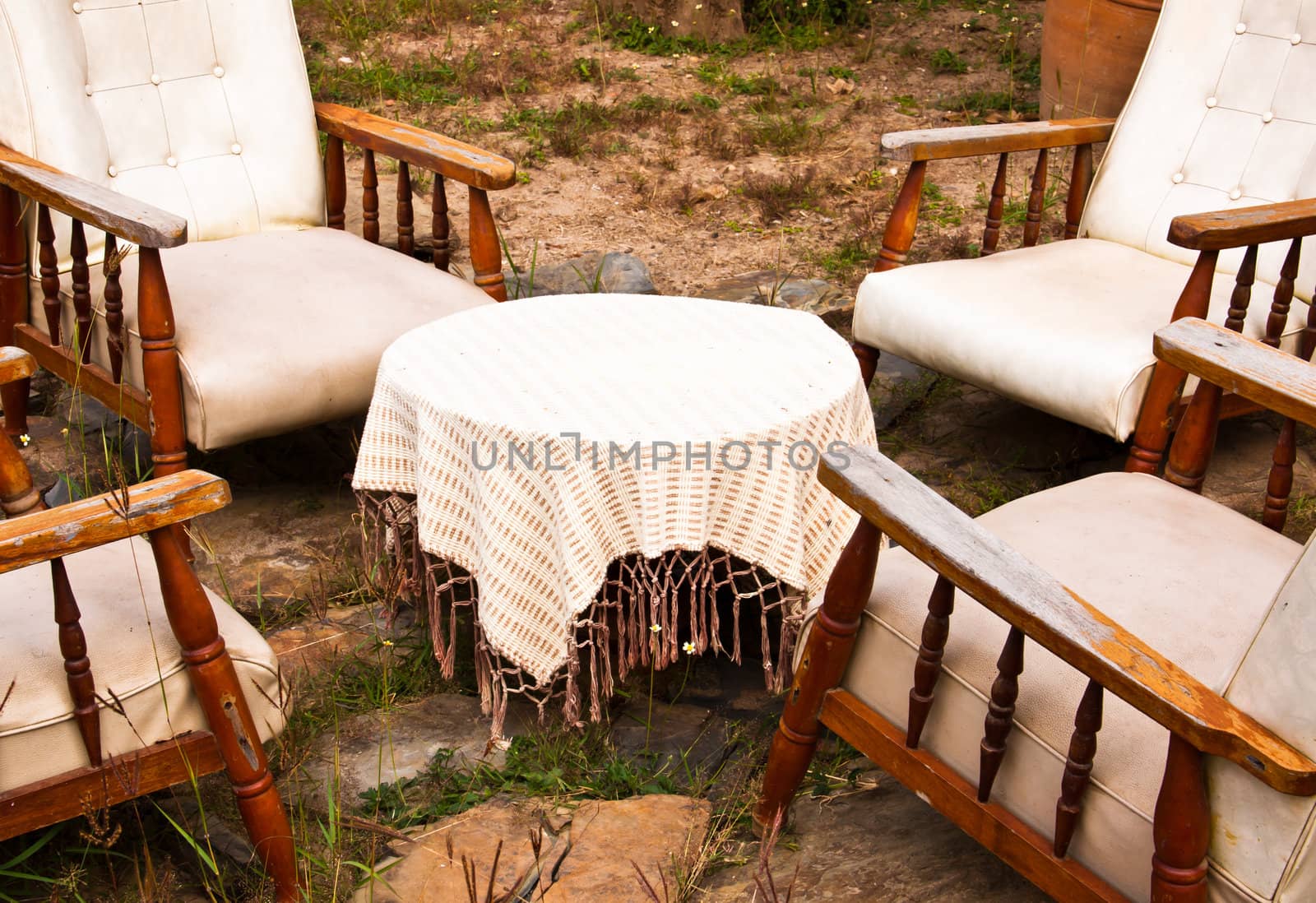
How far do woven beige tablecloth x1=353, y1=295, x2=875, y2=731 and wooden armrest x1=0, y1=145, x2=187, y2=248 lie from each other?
50 centimetres

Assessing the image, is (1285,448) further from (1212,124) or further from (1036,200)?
(1212,124)

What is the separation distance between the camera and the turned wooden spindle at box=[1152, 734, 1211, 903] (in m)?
1.38

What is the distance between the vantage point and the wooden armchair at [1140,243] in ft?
8.57

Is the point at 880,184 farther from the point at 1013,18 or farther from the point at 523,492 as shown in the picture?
the point at 523,492

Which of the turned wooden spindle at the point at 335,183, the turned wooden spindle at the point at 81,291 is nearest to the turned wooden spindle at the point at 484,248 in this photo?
the turned wooden spindle at the point at 335,183

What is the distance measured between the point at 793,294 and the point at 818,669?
2.19m

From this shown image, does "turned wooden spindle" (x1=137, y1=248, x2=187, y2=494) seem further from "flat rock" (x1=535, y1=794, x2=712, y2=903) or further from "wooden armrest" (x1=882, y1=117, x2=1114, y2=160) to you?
"wooden armrest" (x1=882, y1=117, x2=1114, y2=160)

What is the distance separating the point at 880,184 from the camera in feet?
15.8

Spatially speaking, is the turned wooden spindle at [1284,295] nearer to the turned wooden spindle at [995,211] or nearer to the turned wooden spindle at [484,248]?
the turned wooden spindle at [995,211]

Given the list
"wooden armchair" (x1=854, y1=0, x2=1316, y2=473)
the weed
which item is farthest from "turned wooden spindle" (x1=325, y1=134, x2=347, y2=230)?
the weed

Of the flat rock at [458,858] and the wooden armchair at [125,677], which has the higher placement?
the wooden armchair at [125,677]

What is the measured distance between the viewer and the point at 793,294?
3887 mm

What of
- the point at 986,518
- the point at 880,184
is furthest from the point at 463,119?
the point at 986,518

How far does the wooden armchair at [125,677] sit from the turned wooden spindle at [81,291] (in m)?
0.97
